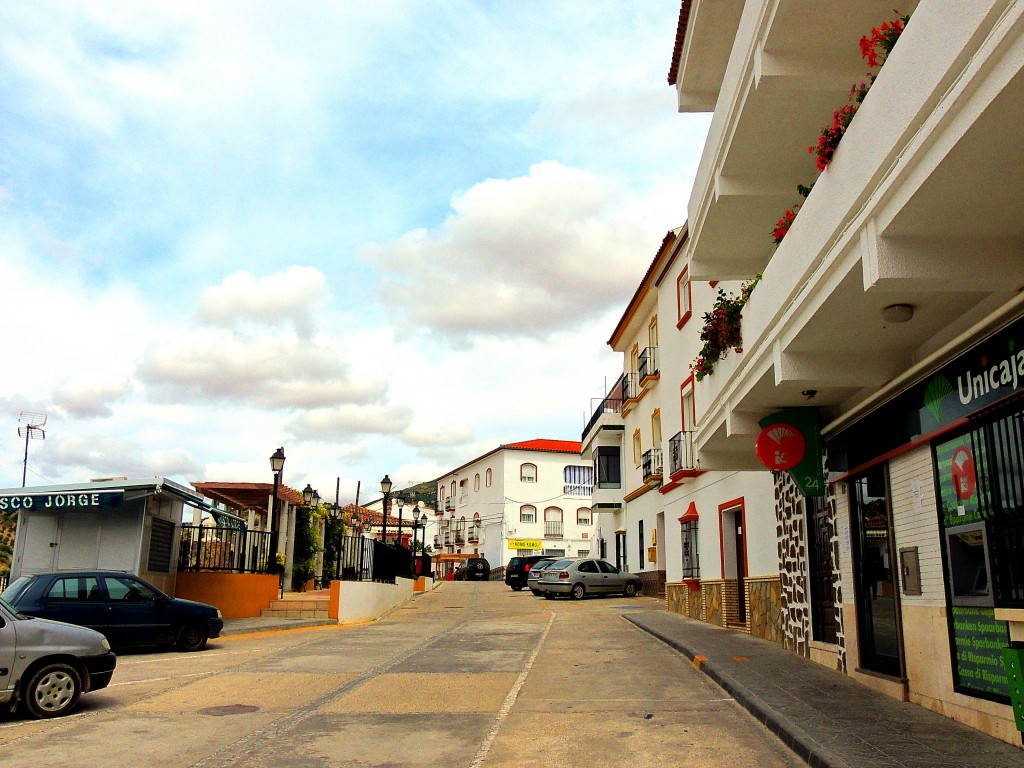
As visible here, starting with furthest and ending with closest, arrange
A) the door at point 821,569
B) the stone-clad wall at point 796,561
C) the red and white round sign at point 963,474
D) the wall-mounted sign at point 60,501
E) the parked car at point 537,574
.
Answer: the parked car at point 537,574 → the wall-mounted sign at point 60,501 → the door at point 821,569 → the stone-clad wall at point 796,561 → the red and white round sign at point 963,474

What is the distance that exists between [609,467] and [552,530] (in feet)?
106

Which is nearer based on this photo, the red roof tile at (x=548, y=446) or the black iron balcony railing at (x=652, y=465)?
the black iron balcony railing at (x=652, y=465)

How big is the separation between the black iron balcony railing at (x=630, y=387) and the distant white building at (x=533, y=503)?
3461 centimetres

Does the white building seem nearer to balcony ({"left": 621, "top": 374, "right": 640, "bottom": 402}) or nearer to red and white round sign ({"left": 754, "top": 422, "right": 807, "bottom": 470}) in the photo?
balcony ({"left": 621, "top": 374, "right": 640, "bottom": 402})

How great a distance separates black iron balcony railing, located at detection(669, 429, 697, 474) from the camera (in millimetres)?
22328

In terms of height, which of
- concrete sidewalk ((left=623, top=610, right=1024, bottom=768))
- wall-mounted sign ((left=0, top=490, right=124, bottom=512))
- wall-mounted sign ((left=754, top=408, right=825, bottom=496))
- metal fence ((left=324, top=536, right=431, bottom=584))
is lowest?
concrete sidewalk ((left=623, top=610, right=1024, bottom=768))

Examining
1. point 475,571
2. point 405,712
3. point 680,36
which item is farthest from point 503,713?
point 475,571

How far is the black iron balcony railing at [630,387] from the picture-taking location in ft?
102

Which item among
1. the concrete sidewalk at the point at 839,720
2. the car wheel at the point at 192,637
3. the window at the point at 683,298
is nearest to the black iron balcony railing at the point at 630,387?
the window at the point at 683,298

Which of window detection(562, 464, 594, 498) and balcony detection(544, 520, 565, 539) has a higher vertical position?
window detection(562, 464, 594, 498)

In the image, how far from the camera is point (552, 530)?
67312 millimetres

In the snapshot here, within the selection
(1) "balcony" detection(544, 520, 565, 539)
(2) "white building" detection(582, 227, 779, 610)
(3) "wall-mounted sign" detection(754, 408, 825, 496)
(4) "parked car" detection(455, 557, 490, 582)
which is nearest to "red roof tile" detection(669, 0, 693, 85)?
(2) "white building" detection(582, 227, 779, 610)

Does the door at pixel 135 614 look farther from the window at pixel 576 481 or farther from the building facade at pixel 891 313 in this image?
the window at pixel 576 481

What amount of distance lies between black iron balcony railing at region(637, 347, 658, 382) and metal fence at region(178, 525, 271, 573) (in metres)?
13.2
